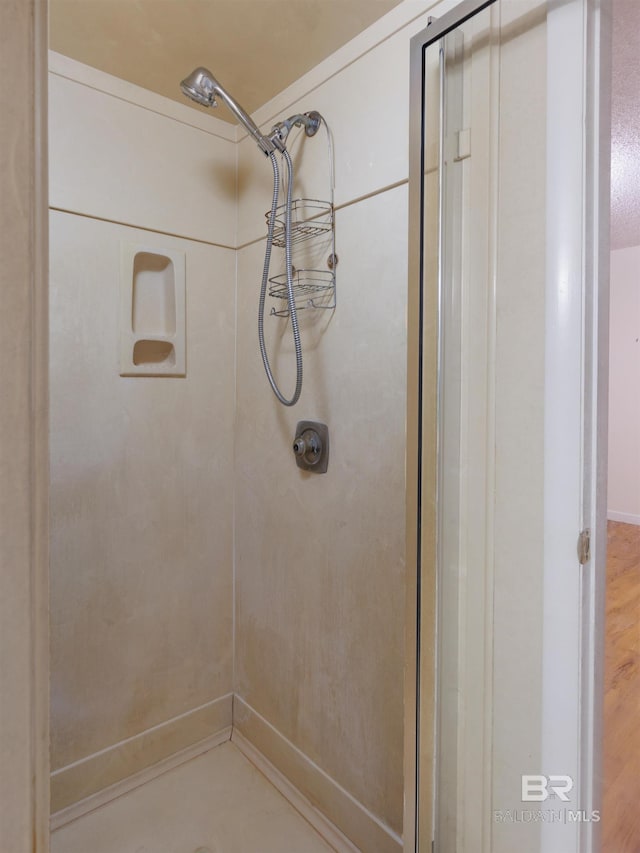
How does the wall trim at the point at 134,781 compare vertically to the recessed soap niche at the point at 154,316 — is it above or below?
below

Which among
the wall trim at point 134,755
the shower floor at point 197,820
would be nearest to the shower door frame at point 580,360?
the shower floor at point 197,820

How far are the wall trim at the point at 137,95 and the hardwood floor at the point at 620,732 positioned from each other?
66.0 inches

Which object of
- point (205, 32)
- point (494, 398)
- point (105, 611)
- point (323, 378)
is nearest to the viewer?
point (494, 398)

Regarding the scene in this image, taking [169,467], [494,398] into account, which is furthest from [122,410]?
[494,398]

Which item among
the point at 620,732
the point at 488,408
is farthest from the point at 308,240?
the point at 620,732

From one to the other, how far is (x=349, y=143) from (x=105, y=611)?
60.6 inches

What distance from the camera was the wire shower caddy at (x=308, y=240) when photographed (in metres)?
1.35

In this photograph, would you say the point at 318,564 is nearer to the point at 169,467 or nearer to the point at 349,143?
the point at 169,467

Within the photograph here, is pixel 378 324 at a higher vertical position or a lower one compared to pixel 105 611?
higher

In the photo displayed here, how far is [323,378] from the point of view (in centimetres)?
140

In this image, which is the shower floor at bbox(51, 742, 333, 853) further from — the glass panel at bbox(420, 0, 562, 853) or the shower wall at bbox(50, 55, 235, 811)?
the glass panel at bbox(420, 0, 562, 853)

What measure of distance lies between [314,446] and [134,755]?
1.16 metres

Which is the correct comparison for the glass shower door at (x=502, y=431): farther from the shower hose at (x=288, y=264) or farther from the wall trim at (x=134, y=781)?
the wall trim at (x=134, y=781)

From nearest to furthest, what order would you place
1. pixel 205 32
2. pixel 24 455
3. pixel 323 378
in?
pixel 24 455 → pixel 205 32 → pixel 323 378
